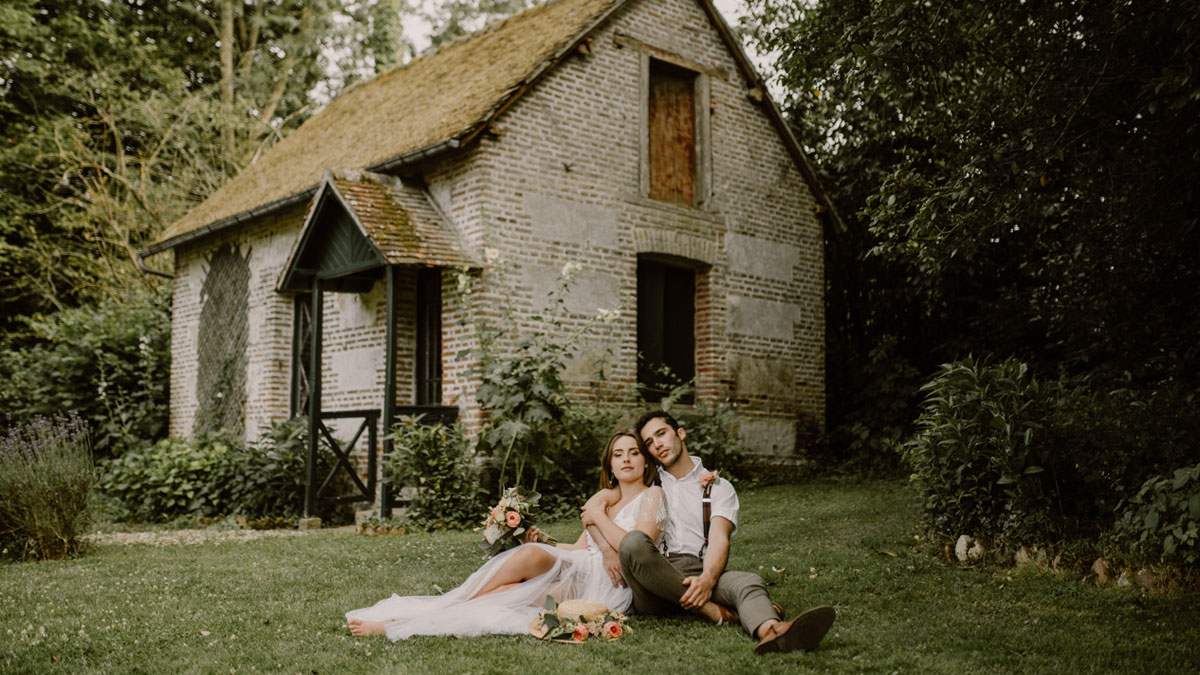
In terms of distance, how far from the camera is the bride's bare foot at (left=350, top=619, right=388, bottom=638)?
4.91 m

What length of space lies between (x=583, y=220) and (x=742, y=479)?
356 centimetres

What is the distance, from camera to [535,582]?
16.9ft

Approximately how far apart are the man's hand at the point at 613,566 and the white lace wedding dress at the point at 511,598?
30 mm

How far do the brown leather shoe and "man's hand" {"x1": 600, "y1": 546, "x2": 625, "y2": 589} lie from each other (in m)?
0.99

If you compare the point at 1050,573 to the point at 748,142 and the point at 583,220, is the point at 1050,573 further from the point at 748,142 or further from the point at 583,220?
the point at 748,142

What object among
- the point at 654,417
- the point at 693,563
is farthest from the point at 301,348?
the point at 693,563

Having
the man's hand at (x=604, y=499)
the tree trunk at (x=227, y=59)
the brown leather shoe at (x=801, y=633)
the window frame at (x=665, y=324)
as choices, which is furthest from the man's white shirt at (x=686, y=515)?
the tree trunk at (x=227, y=59)

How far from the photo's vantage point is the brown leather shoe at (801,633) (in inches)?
173

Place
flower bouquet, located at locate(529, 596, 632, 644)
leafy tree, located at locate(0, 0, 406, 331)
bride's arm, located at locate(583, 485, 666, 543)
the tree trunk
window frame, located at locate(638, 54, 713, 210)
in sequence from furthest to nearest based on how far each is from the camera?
the tree trunk
leafy tree, located at locate(0, 0, 406, 331)
window frame, located at locate(638, 54, 713, 210)
bride's arm, located at locate(583, 485, 666, 543)
flower bouquet, located at locate(529, 596, 632, 644)

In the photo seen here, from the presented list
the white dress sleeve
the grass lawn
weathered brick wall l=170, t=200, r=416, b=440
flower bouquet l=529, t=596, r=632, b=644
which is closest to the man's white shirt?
the white dress sleeve

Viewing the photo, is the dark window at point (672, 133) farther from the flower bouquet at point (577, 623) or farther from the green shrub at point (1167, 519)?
the flower bouquet at point (577, 623)

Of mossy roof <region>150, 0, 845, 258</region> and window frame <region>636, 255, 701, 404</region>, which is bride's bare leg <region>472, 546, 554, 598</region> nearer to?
mossy roof <region>150, 0, 845, 258</region>

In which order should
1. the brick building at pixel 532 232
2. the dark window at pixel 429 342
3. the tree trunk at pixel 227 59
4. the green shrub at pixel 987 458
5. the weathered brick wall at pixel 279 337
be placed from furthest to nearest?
the tree trunk at pixel 227 59 < the weathered brick wall at pixel 279 337 < the dark window at pixel 429 342 < the brick building at pixel 532 232 < the green shrub at pixel 987 458

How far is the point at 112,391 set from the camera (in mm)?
16531
